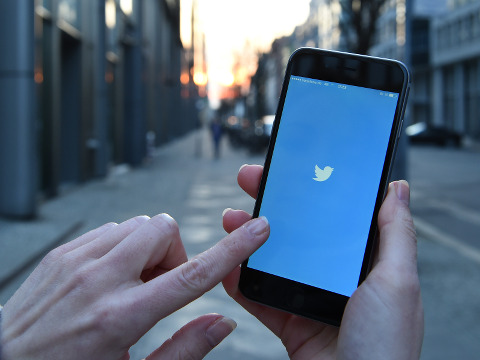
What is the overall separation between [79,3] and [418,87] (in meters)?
54.7

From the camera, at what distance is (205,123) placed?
534 feet

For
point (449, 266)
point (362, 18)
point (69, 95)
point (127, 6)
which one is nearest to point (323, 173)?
point (449, 266)

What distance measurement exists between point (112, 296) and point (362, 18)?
11248mm

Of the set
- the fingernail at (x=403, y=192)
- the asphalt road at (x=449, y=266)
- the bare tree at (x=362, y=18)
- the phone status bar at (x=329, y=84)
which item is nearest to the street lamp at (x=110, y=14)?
the bare tree at (x=362, y=18)

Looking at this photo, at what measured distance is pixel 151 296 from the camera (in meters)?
1.24

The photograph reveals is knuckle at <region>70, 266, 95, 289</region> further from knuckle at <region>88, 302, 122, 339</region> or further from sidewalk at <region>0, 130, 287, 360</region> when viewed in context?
sidewalk at <region>0, 130, 287, 360</region>

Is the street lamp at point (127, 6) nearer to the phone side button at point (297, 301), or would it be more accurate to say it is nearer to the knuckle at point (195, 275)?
the phone side button at point (297, 301)

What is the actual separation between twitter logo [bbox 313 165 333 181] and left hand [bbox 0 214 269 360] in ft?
1.84

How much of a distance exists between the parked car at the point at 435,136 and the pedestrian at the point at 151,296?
45086 millimetres

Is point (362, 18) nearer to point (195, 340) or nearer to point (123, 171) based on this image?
point (195, 340)

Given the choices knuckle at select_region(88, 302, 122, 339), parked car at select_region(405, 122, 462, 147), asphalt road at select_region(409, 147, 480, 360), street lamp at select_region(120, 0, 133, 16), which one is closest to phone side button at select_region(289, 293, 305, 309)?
knuckle at select_region(88, 302, 122, 339)

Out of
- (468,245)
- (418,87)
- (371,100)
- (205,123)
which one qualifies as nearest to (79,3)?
(468,245)

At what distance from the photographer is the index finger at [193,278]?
1.24m

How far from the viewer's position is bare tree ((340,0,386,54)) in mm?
11641
